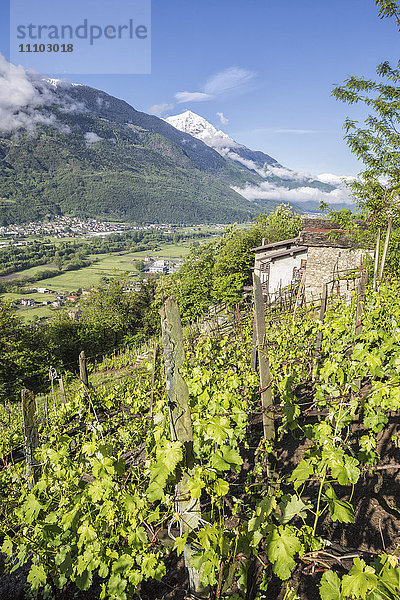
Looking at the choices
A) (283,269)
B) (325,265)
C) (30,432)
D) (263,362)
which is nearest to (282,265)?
(283,269)

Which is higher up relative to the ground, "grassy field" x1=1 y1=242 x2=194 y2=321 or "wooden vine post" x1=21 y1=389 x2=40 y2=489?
"wooden vine post" x1=21 y1=389 x2=40 y2=489

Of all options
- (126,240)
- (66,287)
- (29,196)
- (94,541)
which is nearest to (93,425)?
(94,541)

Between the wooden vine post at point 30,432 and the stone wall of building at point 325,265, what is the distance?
1035cm

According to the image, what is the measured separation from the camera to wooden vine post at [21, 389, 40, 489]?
291 cm

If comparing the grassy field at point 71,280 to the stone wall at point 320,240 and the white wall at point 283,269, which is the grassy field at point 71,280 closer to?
the white wall at point 283,269

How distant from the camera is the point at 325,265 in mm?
12086

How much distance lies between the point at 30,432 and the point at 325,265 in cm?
1132

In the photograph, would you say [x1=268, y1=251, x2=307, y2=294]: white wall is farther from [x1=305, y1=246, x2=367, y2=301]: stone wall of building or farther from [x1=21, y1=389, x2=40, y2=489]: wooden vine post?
[x1=21, y1=389, x2=40, y2=489]: wooden vine post

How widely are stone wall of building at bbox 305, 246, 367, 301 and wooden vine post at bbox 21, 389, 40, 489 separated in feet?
34.0

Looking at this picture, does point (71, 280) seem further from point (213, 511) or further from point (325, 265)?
point (213, 511)

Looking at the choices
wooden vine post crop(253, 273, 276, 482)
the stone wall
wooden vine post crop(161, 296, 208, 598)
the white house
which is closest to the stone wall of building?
the stone wall

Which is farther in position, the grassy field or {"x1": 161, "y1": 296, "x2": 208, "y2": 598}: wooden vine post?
the grassy field

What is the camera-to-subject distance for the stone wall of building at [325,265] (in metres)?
11.8

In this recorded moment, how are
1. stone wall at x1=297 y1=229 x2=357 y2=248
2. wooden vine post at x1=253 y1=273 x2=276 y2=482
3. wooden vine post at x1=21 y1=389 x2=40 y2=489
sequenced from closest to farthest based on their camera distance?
wooden vine post at x1=253 y1=273 x2=276 y2=482, wooden vine post at x1=21 y1=389 x2=40 y2=489, stone wall at x1=297 y1=229 x2=357 y2=248
